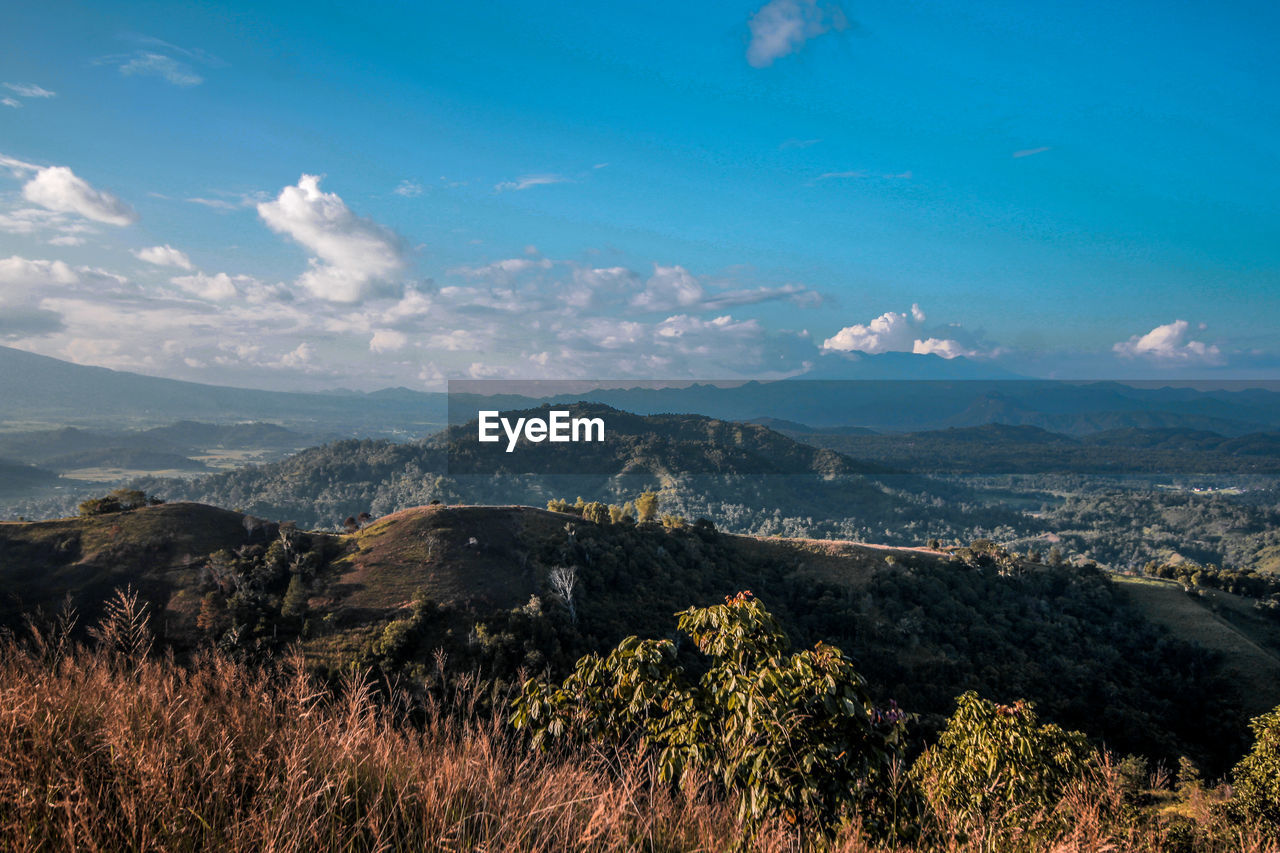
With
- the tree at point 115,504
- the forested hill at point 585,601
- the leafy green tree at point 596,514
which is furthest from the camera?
the leafy green tree at point 596,514

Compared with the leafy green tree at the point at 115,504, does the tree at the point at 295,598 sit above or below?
below

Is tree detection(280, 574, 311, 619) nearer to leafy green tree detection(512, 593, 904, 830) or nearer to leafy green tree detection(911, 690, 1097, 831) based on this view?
leafy green tree detection(512, 593, 904, 830)

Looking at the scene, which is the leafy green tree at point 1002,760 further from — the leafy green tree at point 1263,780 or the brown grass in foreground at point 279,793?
the leafy green tree at point 1263,780

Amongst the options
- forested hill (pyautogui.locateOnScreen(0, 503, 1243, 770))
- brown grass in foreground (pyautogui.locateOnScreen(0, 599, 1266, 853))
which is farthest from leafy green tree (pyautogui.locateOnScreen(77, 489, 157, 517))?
brown grass in foreground (pyautogui.locateOnScreen(0, 599, 1266, 853))

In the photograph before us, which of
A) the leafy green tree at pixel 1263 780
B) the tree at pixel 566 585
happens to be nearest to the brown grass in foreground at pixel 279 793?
the leafy green tree at pixel 1263 780

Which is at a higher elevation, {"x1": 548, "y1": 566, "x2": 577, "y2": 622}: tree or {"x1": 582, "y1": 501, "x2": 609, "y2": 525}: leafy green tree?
{"x1": 582, "y1": 501, "x2": 609, "y2": 525}: leafy green tree

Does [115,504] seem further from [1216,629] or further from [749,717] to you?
[1216,629]

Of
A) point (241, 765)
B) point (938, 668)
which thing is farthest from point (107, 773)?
point (938, 668)
